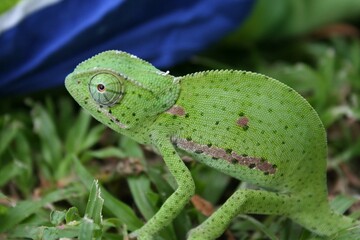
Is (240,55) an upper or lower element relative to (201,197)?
upper

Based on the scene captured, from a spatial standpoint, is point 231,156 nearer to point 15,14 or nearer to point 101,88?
point 101,88

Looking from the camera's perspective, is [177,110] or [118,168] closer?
[177,110]

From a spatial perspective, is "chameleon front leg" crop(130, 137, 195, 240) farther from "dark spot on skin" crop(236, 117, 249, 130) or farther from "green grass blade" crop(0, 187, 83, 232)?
"green grass blade" crop(0, 187, 83, 232)

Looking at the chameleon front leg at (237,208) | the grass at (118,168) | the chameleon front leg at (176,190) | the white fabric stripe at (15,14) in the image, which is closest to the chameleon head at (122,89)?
the chameleon front leg at (176,190)

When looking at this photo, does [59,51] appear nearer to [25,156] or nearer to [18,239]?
[25,156]

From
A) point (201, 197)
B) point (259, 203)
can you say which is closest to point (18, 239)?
point (201, 197)

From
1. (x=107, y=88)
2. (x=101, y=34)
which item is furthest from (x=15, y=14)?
(x=107, y=88)
